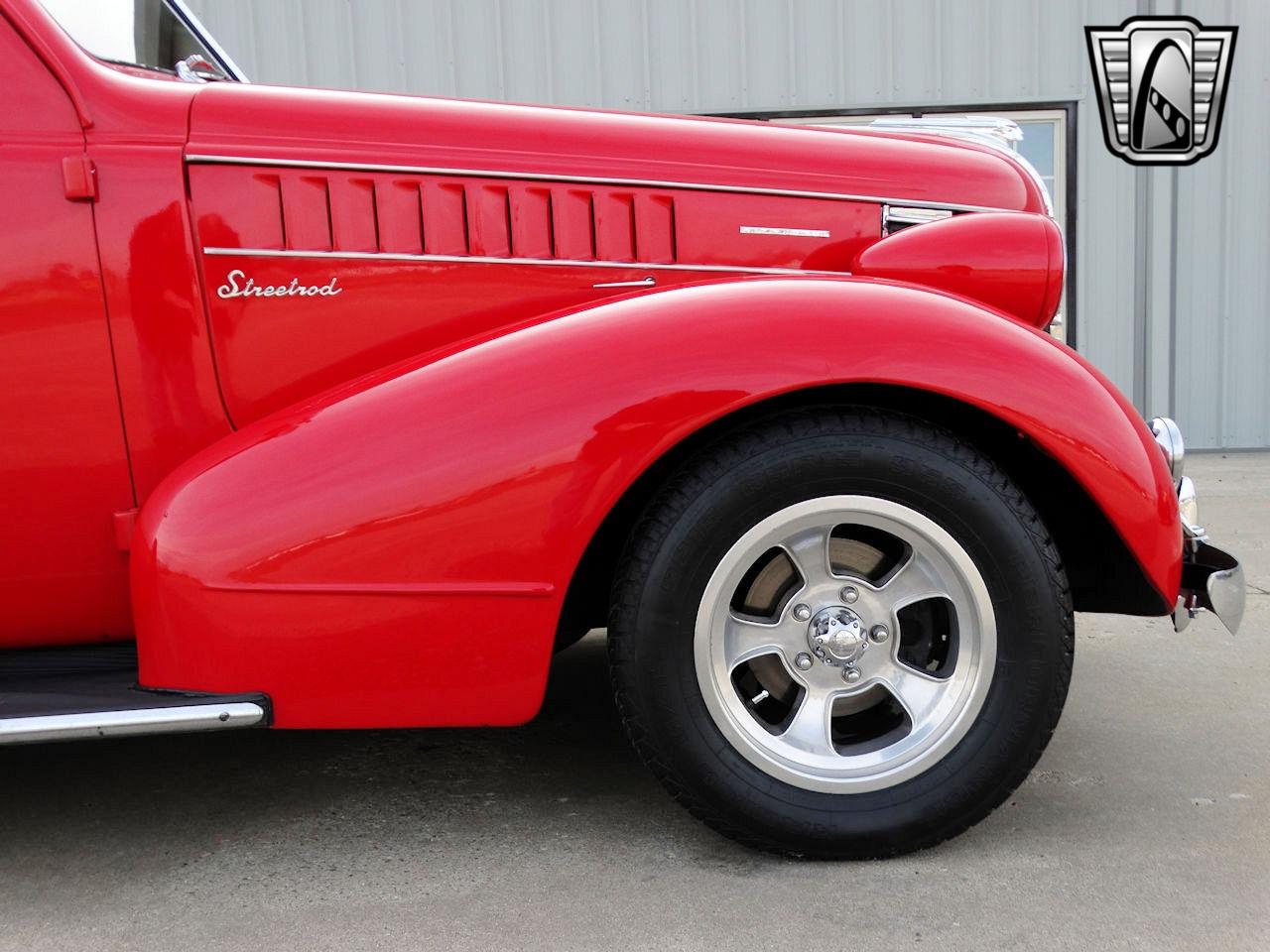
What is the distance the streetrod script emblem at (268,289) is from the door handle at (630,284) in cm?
51

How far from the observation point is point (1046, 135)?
720 cm

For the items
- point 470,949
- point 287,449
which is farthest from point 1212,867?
point 287,449

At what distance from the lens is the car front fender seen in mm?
1875

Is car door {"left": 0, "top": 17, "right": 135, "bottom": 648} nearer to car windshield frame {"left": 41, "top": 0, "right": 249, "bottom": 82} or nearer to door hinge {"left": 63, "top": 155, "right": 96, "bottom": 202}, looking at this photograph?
door hinge {"left": 63, "top": 155, "right": 96, "bottom": 202}

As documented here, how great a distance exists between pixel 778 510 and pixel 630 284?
61cm

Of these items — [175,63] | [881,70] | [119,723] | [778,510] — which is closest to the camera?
[119,723]

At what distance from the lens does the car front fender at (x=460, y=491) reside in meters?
1.88

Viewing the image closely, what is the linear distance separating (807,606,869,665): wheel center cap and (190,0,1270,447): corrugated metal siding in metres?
5.75

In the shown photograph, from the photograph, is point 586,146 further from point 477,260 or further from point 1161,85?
point 1161,85

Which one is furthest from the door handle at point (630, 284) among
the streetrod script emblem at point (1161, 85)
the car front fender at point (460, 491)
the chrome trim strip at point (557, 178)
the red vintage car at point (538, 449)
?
the streetrod script emblem at point (1161, 85)

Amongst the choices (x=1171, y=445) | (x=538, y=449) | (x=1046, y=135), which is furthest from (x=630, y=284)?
(x=1046, y=135)

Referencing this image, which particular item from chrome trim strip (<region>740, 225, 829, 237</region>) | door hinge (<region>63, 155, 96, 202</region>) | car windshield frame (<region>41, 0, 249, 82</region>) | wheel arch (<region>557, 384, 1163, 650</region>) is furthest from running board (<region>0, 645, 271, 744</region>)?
chrome trim strip (<region>740, 225, 829, 237</region>)

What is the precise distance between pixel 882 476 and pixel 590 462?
1.63 feet

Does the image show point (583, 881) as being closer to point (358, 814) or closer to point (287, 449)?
point (358, 814)
